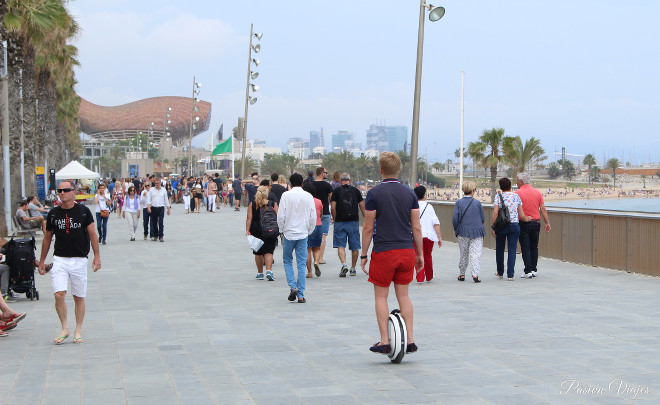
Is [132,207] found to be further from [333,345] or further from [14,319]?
[333,345]

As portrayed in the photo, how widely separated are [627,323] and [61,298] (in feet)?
18.3

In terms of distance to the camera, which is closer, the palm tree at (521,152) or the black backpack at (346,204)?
the black backpack at (346,204)

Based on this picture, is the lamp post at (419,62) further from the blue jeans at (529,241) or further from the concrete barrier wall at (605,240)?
the blue jeans at (529,241)

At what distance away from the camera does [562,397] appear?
5.34 m

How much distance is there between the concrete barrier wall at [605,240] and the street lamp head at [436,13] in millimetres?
5516

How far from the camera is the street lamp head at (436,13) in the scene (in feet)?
59.4

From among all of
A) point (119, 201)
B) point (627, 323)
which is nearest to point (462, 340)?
point (627, 323)

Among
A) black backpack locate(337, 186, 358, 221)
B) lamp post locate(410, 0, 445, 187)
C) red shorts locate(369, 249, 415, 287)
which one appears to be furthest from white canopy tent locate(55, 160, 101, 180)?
red shorts locate(369, 249, 415, 287)

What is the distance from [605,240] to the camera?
44.5ft

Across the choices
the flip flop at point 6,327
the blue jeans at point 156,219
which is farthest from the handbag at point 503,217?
the blue jeans at point 156,219

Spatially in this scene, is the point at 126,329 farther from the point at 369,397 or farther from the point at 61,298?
the point at 369,397

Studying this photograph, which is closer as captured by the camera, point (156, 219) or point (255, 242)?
point (255, 242)

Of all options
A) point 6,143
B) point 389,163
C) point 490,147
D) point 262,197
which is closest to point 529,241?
point 262,197

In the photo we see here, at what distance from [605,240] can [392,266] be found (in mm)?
8160
